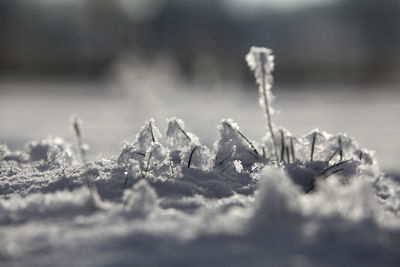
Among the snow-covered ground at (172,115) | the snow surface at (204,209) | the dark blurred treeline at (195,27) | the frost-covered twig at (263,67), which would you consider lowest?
the snow surface at (204,209)

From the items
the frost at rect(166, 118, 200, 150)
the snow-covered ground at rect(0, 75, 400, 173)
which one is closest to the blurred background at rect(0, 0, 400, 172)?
the snow-covered ground at rect(0, 75, 400, 173)

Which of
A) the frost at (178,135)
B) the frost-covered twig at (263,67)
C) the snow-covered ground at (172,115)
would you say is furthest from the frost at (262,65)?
the snow-covered ground at (172,115)

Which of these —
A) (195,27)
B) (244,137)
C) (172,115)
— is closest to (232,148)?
(244,137)

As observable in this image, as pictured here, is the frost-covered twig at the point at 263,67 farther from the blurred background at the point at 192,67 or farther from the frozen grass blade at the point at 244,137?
the blurred background at the point at 192,67

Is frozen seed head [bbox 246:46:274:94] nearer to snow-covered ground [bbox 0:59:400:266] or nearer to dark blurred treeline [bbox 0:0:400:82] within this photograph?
snow-covered ground [bbox 0:59:400:266]

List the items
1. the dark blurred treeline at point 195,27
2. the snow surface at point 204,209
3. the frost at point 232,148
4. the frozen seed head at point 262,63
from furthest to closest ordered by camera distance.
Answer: the dark blurred treeline at point 195,27
the frost at point 232,148
the frozen seed head at point 262,63
the snow surface at point 204,209

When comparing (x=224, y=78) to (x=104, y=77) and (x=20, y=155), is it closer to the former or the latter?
(x=104, y=77)

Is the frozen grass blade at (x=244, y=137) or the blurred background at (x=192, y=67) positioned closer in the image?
the frozen grass blade at (x=244, y=137)
